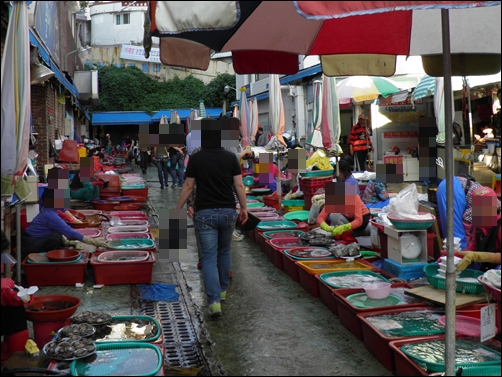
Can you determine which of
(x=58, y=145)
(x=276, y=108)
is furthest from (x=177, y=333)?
(x=58, y=145)

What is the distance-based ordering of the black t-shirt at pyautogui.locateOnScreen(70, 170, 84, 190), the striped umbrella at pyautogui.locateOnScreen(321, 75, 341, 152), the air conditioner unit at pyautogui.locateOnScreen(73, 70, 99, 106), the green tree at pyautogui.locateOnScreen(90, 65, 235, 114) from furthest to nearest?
the green tree at pyautogui.locateOnScreen(90, 65, 235, 114) → the air conditioner unit at pyautogui.locateOnScreen(73, 70, 99, 106) → the black t-shirt at pyautogui.locateOnScreen(70, 170, 84, 190) → the striped umbrella at pyautogui.locateOnScreen(321, 75, 341, 152)

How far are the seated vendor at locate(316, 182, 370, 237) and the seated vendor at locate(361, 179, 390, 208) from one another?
1.09 metres

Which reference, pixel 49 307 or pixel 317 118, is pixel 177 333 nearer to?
pixel 49 307

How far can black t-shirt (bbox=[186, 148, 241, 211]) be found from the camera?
16.7ft

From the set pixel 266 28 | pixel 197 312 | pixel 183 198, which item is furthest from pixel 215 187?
pixel 266 28

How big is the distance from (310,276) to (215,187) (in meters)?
1.59

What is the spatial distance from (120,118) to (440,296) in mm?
38658

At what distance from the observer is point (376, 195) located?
861 cm

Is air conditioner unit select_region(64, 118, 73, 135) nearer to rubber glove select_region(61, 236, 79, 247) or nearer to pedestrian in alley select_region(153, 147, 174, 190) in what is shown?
pedestrian in alley select_region(153, 147, 174, 190)

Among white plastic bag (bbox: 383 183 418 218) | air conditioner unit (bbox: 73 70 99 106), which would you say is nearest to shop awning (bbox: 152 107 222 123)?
air conditioner unit (bbox: 73 70 99 106)

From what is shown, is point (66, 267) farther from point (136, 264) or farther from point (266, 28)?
point (266, 28)

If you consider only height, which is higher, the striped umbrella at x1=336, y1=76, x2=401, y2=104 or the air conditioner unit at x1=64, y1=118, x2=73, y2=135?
the striped umbrella at x1=336, y1=76, x2=401, y2=104

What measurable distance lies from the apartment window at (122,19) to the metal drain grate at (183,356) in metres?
50.4

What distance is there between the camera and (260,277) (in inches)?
267
